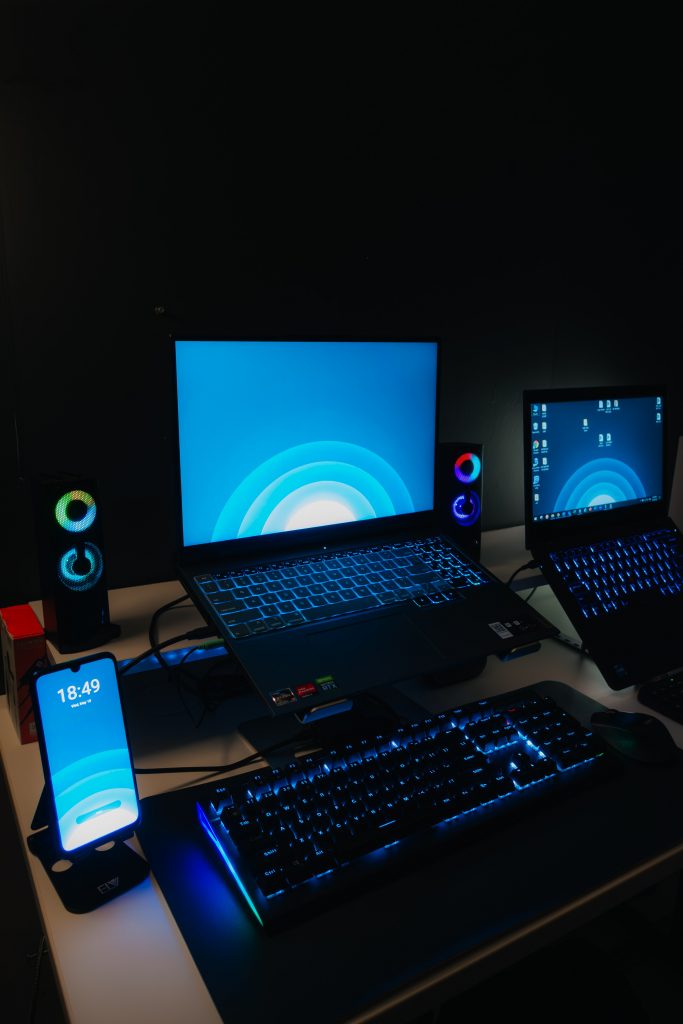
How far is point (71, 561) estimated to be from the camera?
0.95 meters

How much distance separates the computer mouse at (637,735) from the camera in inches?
36.0

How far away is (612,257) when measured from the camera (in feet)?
5.37

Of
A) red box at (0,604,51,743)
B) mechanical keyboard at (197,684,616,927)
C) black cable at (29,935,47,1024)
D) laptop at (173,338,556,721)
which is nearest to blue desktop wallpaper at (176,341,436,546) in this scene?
laptop at (173,338,556,721)

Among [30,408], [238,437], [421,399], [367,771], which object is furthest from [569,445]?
[30,408]

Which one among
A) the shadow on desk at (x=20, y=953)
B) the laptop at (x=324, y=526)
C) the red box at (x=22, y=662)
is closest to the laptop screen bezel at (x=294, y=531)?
the laptop at (x=324, y=526)

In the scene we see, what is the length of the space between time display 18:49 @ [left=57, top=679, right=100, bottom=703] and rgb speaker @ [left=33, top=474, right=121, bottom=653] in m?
0.22

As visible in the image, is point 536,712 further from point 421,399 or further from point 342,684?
point 421,399

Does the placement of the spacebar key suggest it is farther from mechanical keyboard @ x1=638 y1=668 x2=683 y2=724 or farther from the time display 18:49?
mechanical keyboard @ x1=638 y1=668 x2=683 y2=724

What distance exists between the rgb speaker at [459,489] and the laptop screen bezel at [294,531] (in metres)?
0.02

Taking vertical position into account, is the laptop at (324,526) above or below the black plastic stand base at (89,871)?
above

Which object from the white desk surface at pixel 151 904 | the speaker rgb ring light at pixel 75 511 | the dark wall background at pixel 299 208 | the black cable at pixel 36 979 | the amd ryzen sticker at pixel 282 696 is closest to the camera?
the white desk surface at pixel 151 904

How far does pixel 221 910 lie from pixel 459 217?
49.7 inches

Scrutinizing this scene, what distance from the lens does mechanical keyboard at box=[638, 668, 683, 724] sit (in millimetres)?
1040

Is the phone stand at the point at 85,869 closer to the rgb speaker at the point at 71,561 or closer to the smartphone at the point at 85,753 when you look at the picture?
the smartphone at the point at 85,753
